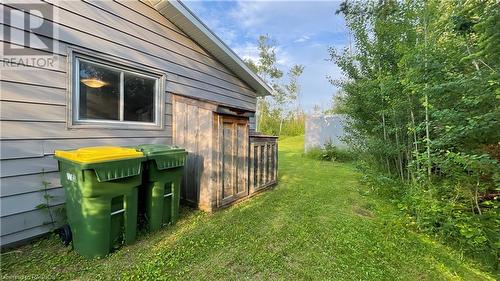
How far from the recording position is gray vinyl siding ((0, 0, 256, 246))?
245 centimetres

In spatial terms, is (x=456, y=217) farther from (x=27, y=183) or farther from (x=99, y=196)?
(x=27, y=183)

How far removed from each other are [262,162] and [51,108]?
3.79 m

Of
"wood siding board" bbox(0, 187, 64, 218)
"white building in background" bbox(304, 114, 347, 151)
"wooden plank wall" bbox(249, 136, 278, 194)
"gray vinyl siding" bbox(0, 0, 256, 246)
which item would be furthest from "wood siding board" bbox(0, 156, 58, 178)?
"white building in background" bbox(304, 114, 347, 151)

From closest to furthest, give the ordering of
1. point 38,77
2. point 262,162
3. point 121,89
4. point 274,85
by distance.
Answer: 1. point 38,77
2. point 121,89
3. point 262,162
4. point 274,85

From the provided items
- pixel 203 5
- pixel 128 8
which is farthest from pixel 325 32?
pixel 128 8

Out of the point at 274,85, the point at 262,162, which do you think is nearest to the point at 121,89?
the point at 262,162

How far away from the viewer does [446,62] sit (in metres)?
2.80

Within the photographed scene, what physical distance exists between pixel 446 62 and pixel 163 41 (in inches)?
172

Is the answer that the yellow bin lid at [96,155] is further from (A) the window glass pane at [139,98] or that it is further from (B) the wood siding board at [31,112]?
(A) the window glass pane at [139,98]

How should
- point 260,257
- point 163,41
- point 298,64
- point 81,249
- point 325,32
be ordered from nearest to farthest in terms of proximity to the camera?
point 81,249 < point 260,257 < point 163,41 < point 325,32 < point 298,64

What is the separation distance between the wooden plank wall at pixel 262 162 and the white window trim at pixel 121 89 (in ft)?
6.38

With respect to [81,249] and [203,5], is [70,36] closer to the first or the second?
[81,249]

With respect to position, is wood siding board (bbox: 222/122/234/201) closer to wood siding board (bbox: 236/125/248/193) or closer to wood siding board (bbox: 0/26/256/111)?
wood siding board (bbox: 236/125/248/193)

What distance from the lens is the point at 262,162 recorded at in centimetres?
519
